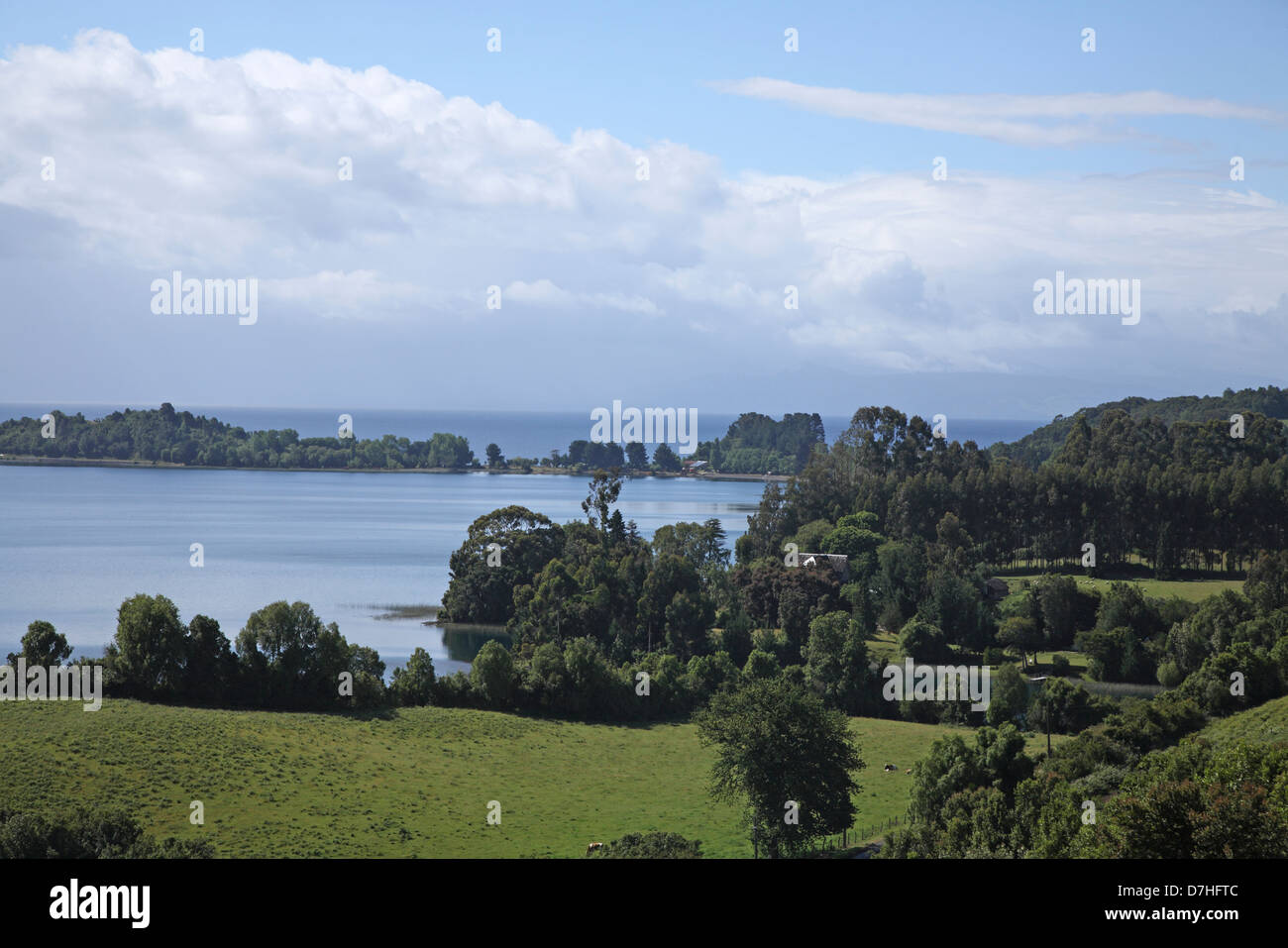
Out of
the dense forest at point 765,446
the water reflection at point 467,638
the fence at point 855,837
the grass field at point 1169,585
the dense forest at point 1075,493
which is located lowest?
the fence at point 855,837

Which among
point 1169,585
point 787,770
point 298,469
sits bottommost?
point 787,770

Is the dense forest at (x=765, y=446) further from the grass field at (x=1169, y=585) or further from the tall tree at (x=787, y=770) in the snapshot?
the tall tree at (x=787, y=770)

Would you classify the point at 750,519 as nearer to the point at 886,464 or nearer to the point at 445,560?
the point at 886,464

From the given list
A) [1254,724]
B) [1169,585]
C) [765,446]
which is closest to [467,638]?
[1254,724]

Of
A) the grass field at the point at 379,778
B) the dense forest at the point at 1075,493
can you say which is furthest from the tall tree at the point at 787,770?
the dense forest at the point at 1075,493

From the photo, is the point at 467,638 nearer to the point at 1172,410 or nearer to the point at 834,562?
the point at 834,562

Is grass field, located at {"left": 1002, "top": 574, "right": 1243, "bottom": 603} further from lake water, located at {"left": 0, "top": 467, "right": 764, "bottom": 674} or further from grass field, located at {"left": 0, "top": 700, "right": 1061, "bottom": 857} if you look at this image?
lake water, located at {"left": 0, "top": 467, "right": 764, "bottom": 674}
